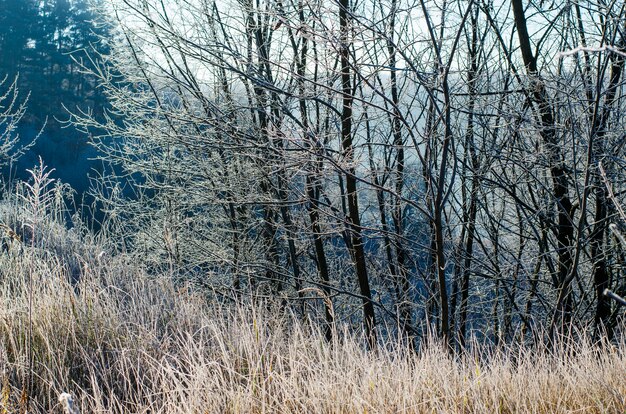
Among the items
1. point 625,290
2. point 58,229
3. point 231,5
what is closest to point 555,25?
point 625,290

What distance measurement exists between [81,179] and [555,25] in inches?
1856

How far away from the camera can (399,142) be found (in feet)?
20.9

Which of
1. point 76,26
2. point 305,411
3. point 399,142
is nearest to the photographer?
point 305,411

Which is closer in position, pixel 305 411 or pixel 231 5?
pixel 305 411

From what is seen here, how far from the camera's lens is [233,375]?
292 cm

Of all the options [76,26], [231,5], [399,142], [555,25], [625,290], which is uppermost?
[76,26]

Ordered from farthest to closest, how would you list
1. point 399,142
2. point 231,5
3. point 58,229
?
point 58,229 < point 399,142 < point 231,5

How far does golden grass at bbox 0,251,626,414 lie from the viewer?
2.33 m

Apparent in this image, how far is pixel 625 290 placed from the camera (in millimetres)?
5930

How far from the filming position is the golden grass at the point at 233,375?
233cm

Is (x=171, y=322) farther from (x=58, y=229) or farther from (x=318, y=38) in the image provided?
(x=58, y=229)

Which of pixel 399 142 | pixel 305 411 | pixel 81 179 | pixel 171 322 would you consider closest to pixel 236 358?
pixel 171 322

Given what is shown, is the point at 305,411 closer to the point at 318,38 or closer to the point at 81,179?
the point at 318,38

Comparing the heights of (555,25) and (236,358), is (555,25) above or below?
above
